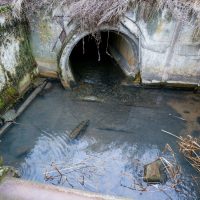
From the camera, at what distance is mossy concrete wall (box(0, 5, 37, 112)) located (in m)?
6.78

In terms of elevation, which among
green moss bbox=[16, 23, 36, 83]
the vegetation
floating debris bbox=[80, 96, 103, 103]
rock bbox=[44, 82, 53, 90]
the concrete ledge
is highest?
the vegetation

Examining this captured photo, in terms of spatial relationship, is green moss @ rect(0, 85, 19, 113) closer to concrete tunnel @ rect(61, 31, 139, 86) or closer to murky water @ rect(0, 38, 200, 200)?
murky water @ rect(0, 38, 200, 200)

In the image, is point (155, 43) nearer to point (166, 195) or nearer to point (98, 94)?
point (98, 94)

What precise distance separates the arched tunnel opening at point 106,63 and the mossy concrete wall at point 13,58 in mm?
1640

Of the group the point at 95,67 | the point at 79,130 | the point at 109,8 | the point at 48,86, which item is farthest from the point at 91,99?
the point at 109,8

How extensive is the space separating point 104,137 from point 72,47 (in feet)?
8.91

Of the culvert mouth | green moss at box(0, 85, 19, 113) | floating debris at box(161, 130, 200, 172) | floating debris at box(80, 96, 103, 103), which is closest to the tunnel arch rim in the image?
the culvert mouth

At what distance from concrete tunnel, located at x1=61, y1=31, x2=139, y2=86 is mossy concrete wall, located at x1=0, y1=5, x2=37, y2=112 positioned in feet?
3.99

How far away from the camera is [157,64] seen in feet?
25.7

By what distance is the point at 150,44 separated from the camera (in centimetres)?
750

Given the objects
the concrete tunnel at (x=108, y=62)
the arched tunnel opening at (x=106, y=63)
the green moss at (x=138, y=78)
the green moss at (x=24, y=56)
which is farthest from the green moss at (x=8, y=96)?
the green moss at (x=138, y=78)

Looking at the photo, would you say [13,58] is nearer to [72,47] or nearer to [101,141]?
[72,47]

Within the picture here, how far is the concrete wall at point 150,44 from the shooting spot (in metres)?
7.18

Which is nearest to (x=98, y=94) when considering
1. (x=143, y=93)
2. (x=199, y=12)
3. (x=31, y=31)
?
(x=143, y=93)
